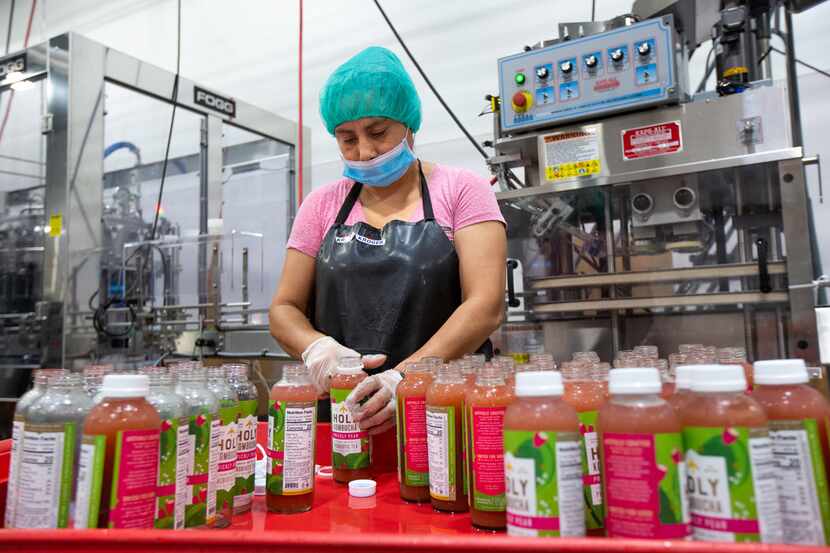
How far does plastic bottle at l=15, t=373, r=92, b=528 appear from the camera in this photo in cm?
65

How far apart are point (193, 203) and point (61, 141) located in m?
Answer: 1.07

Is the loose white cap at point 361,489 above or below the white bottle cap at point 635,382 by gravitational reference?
below

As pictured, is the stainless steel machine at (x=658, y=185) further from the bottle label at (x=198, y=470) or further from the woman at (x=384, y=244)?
the bottle label at (x=198, y=470)

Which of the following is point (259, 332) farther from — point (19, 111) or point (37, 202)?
point (19, 111)

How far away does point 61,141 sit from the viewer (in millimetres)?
2680

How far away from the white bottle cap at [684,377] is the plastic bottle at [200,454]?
57 centimetres

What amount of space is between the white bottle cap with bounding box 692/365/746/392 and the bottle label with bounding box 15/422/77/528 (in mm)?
682

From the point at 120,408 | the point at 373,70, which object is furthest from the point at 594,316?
the point at 120,408

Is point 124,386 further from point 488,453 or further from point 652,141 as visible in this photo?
point 652,141

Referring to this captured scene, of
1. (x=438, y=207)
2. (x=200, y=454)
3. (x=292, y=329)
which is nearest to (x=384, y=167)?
(x=438, y=207)

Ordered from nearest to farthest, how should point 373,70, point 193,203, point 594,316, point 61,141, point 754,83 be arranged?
point 373,70 → point 754,83 → point 594,316 → point 61,141 → point 193,203

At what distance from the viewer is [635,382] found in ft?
1.85

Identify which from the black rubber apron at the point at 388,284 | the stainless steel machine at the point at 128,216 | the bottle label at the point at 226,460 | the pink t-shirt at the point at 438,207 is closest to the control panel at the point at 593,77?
the pink t-shirt at the point at 438,207

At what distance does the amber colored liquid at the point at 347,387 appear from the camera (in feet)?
3.11
